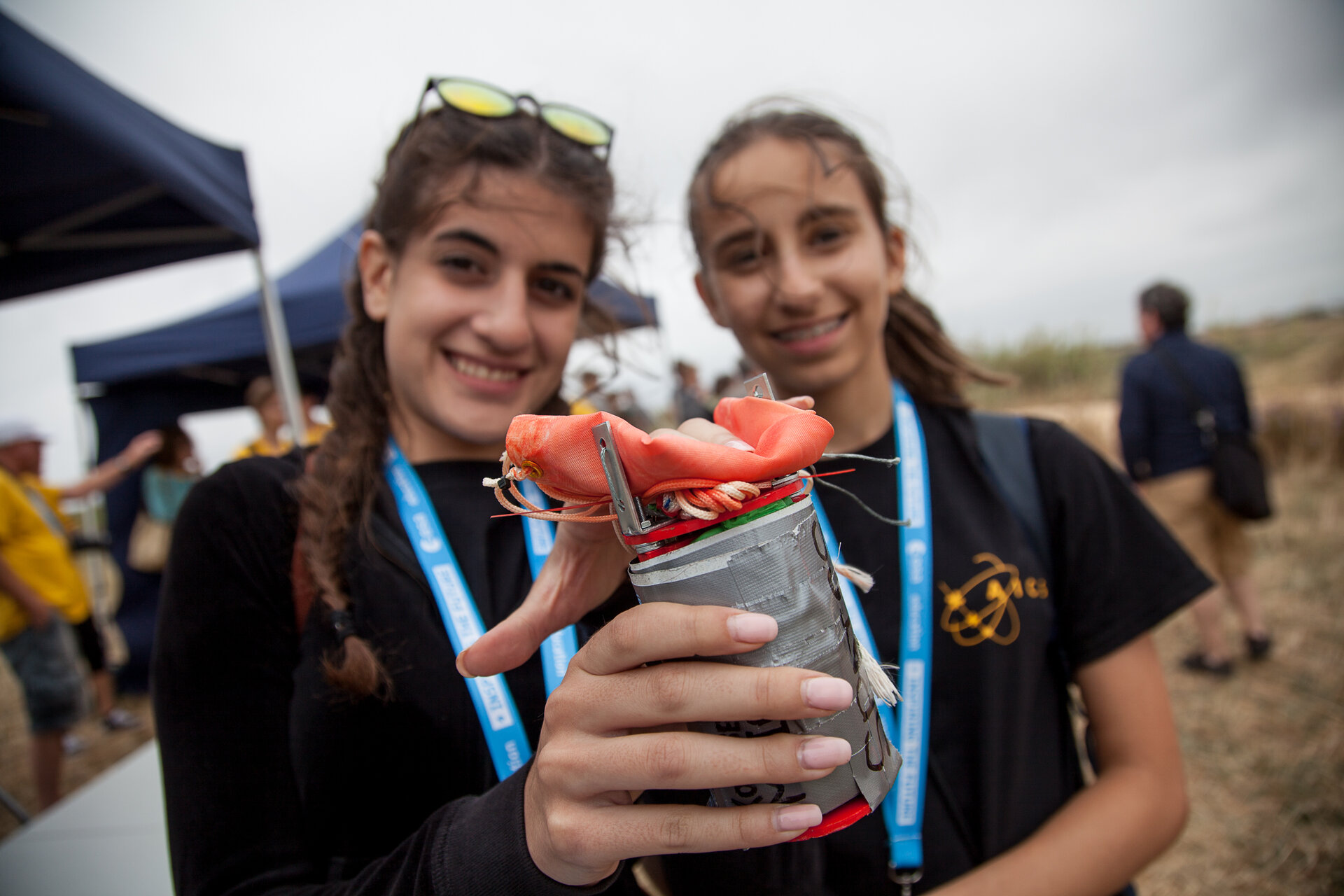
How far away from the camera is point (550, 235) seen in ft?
4.25

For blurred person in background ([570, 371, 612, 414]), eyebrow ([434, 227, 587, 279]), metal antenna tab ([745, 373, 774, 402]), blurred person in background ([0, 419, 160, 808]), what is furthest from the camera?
blurred person in background ([0, 419, 160, 808])

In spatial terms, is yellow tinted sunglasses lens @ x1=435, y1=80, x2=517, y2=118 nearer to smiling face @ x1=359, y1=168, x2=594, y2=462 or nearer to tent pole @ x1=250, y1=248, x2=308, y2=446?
smiling face @ x1=359, y1=168, x2=594, y2=462

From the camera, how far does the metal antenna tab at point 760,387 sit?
74 cm

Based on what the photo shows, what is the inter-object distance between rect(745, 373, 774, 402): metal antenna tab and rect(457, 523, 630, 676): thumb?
0.80ft

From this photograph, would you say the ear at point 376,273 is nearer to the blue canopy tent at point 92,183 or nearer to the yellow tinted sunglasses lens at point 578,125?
the yellow tinted sunglasses lens at point 578,125

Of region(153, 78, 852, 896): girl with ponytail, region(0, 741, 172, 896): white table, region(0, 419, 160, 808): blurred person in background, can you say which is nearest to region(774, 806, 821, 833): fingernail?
region(153, 78, 852, 896): girl with ponytail

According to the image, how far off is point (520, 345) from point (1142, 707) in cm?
153

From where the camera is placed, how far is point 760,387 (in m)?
0.75

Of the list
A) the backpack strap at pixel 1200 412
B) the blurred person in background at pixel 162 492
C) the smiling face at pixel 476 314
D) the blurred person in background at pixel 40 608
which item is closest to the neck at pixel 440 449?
the smiling face at pixel 476 314

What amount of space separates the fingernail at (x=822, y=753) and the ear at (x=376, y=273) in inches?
48.1

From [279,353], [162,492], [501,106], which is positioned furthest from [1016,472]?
[162,492]

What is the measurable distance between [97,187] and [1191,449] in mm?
7025

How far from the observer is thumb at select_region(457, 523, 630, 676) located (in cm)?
74

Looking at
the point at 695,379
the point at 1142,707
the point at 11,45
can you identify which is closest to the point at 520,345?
the point at 1142,707
